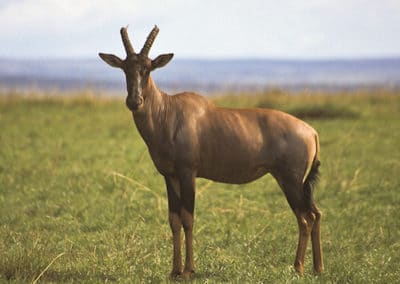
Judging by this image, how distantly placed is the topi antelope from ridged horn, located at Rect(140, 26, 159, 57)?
0.5 inches

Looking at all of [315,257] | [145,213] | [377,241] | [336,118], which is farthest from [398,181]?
[336,118]

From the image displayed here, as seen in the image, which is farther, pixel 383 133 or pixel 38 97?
pixel 38 97

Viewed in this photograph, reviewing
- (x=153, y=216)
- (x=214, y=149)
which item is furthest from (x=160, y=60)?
(x=153, y=216)

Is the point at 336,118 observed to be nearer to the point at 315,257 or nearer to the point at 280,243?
the point at 280,243

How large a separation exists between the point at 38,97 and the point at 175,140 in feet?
70.2

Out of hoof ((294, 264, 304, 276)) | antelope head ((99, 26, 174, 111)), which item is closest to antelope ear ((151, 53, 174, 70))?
antelope head ((99, 26, 174, 111))

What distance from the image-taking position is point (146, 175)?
1375 cm

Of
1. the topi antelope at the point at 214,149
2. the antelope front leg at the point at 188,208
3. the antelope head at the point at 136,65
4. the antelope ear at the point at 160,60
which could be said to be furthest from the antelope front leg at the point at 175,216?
the antelope ear at the point at 160,60

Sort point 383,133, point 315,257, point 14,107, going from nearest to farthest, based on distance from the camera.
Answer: point 315,257, point 383,133, point 14,107

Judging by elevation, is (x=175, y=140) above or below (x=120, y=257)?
above

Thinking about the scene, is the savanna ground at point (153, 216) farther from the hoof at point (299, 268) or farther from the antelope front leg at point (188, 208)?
the antelope front leg at point (188, 208)

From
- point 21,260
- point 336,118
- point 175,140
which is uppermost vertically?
point 175,140

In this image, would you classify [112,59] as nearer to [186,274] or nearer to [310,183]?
[186,274]

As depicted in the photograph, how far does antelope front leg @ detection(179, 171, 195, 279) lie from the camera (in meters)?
7.29
